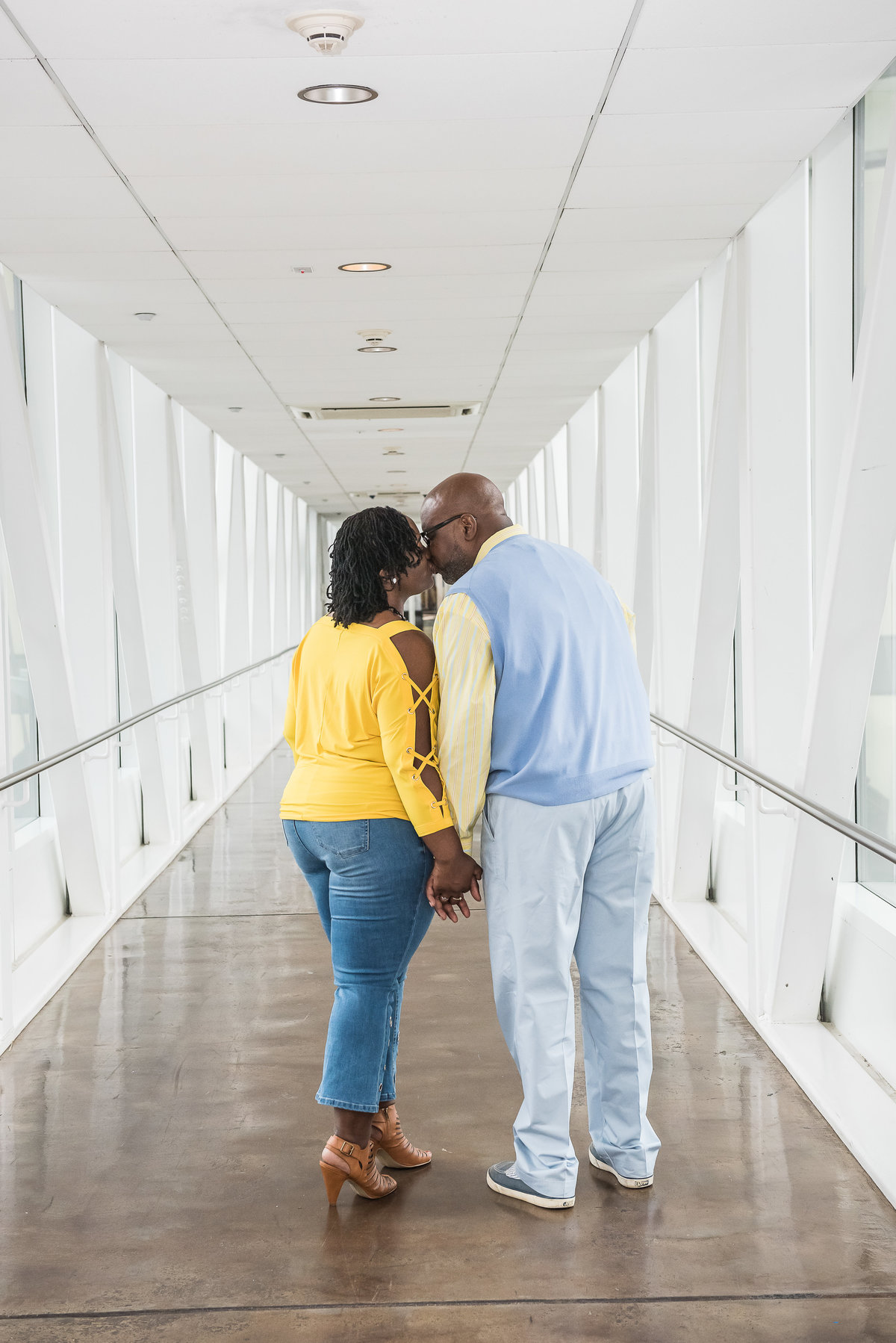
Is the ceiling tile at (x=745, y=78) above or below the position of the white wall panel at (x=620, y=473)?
above

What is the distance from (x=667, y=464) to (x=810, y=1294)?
4.33 m

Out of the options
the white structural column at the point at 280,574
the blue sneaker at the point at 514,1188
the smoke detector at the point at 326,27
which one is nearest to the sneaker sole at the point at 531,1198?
the blue sneaker at the point at 514,1188

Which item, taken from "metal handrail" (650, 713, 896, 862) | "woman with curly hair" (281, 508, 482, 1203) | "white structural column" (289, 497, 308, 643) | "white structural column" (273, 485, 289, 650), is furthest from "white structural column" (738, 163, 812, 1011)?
"white structural column" (289, 497, 308, 643)

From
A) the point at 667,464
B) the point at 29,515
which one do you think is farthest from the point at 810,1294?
the point at 667,464

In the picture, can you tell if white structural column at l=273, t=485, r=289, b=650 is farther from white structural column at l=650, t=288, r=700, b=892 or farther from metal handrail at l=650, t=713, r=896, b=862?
metal handrail at l=650, t=713, r=896, b=862

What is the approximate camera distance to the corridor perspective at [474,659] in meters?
2.63

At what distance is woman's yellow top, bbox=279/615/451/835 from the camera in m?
2.65

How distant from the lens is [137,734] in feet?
22.1

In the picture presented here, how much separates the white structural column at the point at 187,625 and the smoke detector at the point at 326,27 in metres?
5.08

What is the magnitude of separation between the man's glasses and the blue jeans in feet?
2.14

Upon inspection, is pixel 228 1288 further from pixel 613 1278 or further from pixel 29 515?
pixel 29 515

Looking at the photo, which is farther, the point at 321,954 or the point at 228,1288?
the point at 321,954

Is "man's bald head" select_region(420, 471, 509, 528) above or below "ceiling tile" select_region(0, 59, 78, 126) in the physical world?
below

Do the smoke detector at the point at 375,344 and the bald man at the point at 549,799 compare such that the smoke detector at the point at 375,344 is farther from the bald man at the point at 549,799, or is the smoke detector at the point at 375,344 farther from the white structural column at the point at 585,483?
the bald man at the point at 549,799
